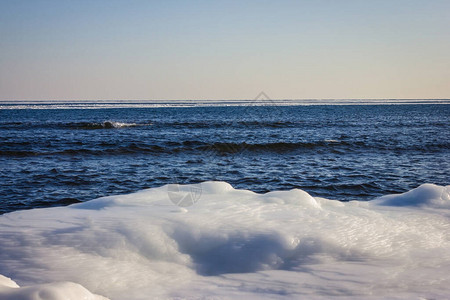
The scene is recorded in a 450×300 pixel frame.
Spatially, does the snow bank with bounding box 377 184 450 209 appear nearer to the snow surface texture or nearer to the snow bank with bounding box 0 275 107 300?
the snow surface texture

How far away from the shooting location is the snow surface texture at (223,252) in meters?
4.38

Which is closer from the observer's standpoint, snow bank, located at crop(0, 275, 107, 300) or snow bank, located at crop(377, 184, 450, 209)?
snow bank, located at crop(0, 275, 107, 300)

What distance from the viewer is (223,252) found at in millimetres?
5352

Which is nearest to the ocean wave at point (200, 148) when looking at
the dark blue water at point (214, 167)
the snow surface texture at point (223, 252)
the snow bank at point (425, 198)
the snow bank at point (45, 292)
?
the dark blue water at point (214, 167)

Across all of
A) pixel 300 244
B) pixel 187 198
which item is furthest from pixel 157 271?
pixel 187 198

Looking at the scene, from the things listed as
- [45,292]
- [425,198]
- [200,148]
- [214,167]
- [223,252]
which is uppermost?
[45,292]

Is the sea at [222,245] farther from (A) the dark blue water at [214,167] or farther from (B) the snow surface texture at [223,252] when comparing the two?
(A) the dark blue water at [214,167]

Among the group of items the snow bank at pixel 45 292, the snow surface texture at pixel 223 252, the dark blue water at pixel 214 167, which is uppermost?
the snow bank at pixel 45 292

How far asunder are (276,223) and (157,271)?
219 cm

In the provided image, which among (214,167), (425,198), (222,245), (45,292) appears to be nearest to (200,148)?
(214,167)

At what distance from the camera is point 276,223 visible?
6.17m

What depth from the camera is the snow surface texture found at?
4.38 m

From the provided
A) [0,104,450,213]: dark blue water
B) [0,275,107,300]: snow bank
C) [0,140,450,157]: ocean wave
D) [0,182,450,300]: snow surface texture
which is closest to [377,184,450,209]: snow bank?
[0,182,450,300]: snow surface texture

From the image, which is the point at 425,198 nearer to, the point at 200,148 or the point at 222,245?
the point at 222,245
